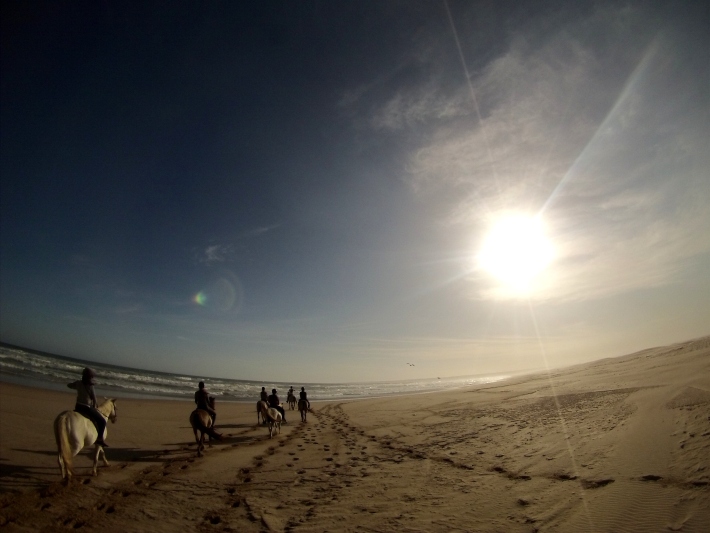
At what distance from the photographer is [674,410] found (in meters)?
8.22

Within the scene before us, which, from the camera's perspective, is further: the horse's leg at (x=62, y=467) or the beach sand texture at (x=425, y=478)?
the horse's leg at (x=62, y=467)

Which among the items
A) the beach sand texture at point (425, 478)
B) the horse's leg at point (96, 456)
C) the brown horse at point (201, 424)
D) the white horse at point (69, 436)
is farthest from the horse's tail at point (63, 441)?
the brown horse at point (201, 424)

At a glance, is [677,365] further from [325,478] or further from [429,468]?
[325,478]

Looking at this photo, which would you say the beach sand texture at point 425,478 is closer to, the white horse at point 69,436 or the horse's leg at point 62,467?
the horse's leg at point 62,467

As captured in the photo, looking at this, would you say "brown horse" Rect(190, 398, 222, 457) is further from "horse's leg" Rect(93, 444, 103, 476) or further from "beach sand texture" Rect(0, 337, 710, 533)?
"horse's leg" Rect(93, 444, 103, 476)

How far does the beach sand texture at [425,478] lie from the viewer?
5387 mm

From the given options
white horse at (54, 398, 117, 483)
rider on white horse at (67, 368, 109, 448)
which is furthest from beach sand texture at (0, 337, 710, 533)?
rider on white horse at (67, 368, 109, 448)

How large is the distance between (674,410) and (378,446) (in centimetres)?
885

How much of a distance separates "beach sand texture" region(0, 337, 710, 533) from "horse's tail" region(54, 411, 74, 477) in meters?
0.48

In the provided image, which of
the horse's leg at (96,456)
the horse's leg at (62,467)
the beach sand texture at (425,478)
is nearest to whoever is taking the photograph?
the beach sand texture at (425,478)

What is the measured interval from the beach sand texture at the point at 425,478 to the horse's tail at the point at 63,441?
18.9 inches

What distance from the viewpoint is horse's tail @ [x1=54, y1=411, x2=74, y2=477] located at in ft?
24.1

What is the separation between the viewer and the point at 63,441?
24.2 feet

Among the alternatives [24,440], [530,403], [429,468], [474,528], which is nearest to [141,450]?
[24,440]
